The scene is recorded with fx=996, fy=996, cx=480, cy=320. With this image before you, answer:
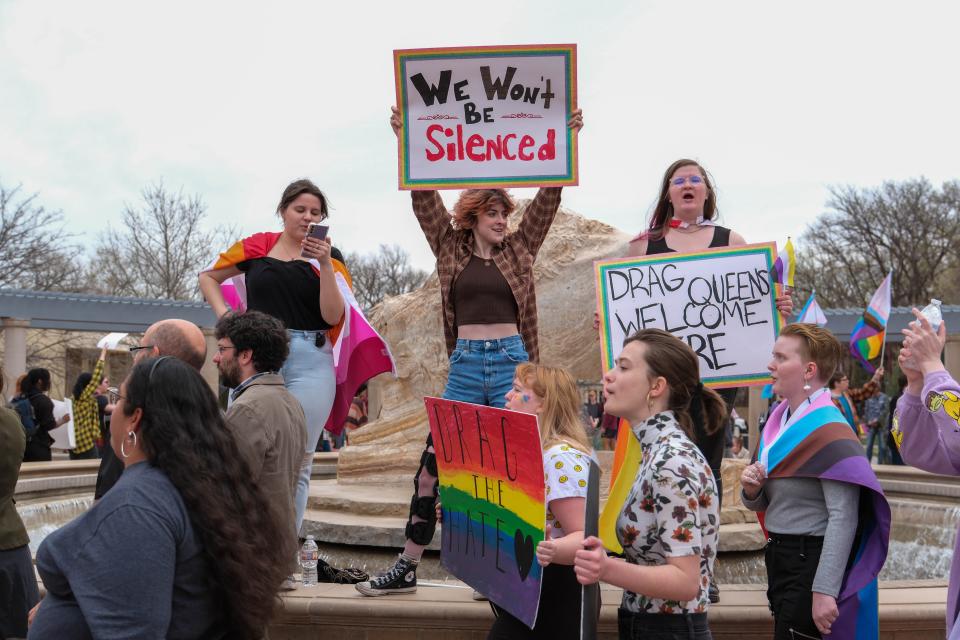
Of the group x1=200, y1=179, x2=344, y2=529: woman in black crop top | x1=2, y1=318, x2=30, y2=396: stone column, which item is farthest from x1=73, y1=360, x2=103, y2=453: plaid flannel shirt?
x1=2, y1=318, x2=30, y2=396: stone column

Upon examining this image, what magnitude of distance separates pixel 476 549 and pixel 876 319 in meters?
5.11

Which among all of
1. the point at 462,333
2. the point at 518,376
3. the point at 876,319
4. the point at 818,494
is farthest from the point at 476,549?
the point at 876,319

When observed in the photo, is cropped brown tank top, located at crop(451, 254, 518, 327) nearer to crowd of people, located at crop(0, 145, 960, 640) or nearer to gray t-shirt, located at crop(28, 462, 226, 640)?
crowd of people, located at crop(0, 145, 960, 640)

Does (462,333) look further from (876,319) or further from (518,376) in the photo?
(876,319)

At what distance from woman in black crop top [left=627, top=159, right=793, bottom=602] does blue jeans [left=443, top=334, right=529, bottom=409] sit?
44.3 inches

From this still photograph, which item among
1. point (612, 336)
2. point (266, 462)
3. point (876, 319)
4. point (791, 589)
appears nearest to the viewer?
point (791, 589)

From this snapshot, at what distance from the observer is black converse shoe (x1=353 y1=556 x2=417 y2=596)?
4348 mm

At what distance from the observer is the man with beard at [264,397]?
12.5 feet

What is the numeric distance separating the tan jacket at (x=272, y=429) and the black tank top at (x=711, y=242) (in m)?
2.26

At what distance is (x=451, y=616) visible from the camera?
4148 mm

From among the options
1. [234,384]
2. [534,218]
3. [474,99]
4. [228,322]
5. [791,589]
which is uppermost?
[474,99]

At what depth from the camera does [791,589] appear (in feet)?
11.4

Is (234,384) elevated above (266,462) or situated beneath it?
elevated above

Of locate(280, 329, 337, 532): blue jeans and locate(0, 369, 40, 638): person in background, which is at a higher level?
locate(280, 329, 337, 532): blue jeans
